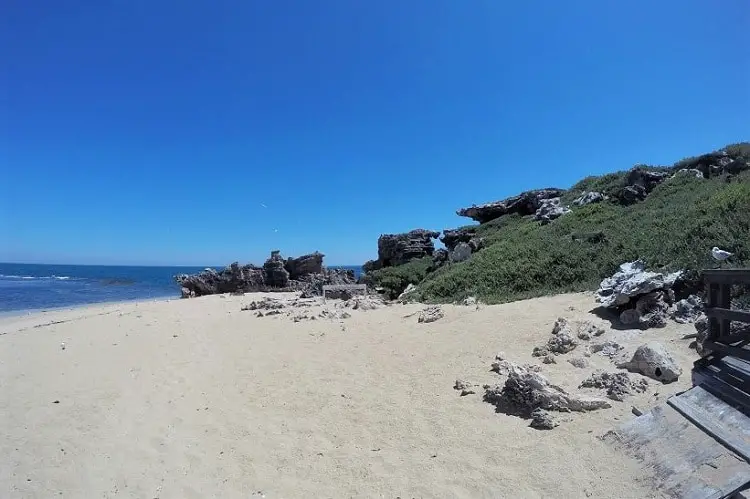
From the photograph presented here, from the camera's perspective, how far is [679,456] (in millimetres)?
3957

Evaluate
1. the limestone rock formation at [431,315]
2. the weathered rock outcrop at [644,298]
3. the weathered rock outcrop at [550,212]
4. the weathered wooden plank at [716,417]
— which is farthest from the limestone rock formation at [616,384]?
the weathered rock outcrop at [550,212]

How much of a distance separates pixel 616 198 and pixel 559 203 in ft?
13.6

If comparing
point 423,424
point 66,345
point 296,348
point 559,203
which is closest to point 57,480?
point 423,424

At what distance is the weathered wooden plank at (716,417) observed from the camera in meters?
3.69

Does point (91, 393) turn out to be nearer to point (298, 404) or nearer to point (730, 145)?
point (298, 404)

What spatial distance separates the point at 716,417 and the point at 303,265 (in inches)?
1293

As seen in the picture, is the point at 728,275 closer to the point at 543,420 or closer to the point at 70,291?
the point at 543,420

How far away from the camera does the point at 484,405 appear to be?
20.2ft

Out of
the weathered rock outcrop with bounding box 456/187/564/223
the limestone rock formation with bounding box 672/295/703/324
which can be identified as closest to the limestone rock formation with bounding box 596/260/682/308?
the limestone rock formation with bounding box 672/295/703/324

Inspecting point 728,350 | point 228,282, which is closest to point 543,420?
point 728,350

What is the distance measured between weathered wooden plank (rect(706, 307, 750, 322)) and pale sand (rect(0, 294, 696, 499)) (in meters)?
1.25

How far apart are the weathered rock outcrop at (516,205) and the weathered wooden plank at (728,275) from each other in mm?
24505

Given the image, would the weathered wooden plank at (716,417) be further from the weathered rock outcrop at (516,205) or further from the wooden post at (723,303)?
the weathered rock outcrop at (516,205)

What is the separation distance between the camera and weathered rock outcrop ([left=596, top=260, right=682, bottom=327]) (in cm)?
824
